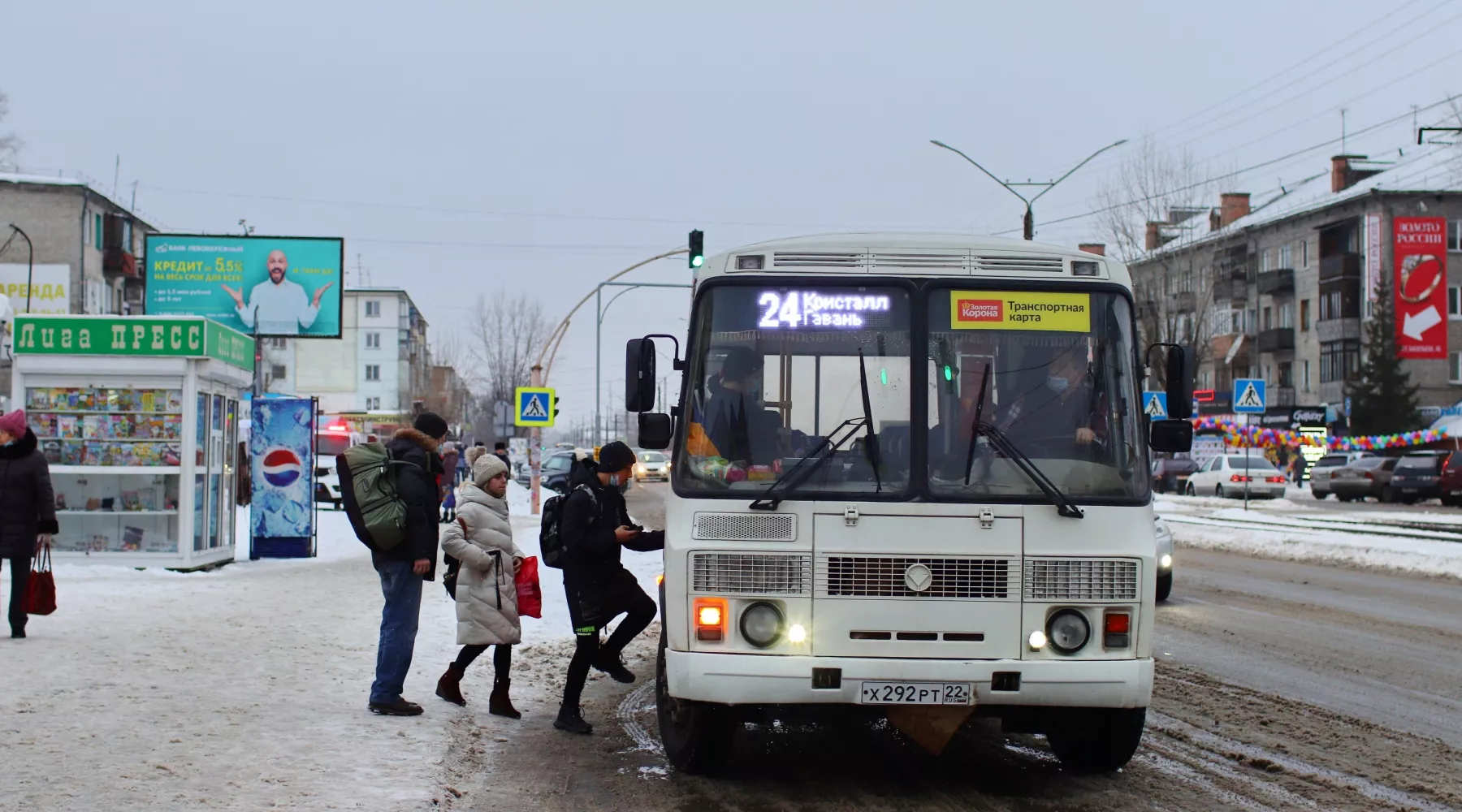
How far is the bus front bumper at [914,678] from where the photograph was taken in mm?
6805

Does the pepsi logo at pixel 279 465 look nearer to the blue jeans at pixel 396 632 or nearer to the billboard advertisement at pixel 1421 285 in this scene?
the blue jeans at pixel 396 632

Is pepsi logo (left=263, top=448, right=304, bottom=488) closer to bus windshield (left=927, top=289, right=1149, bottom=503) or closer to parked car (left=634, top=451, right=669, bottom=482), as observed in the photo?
bus windshield (left=927, top=289, right=1149, bottom=503)

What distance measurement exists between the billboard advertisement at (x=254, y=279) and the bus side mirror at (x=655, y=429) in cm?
3191

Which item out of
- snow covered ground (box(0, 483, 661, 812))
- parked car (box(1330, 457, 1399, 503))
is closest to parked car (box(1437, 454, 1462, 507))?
parked car (box(1330, 457, 1399, 503))

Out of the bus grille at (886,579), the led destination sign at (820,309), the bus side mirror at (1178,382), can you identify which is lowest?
the bus grille at (886,579)

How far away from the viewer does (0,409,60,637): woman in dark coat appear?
37.9 ft

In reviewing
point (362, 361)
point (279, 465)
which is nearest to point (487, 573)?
point (279, 465)

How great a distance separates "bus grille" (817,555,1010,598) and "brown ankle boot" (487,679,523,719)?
3.07 meters

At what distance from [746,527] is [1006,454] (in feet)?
4.13

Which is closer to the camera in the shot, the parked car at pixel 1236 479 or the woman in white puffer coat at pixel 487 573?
the woman in white puffer coat at pixel 487 573

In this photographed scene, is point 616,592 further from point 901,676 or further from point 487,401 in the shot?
Answer: point 487,401

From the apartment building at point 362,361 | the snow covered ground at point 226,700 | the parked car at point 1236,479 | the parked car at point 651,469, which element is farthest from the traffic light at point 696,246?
the apartment building at point 362,361

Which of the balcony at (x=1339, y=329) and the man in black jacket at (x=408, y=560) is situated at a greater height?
the balcony at (x=1339, y=329)

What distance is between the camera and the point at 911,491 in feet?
22.8
